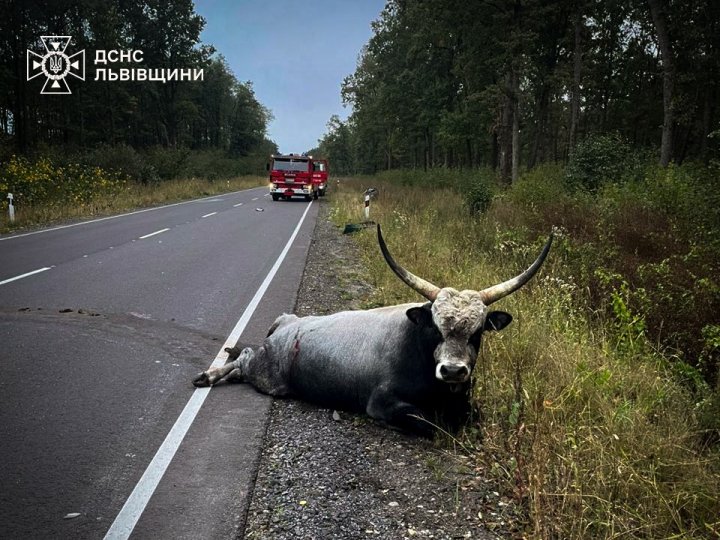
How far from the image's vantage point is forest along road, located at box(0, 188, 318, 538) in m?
3.05

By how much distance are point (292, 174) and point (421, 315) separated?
28.6 meters

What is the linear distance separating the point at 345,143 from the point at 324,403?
114 meters

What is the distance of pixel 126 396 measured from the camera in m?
4.60

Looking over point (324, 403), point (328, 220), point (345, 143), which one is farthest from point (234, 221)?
point (345, 143)

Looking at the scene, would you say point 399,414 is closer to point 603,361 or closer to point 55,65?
point 603,361

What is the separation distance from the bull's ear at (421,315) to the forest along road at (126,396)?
4.78 ft

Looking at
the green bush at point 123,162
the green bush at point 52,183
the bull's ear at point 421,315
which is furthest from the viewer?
the green bush at point 123,162

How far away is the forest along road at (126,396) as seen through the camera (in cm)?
305

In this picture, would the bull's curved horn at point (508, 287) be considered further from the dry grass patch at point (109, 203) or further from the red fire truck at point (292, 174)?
the red fire truck at point (292, 174)

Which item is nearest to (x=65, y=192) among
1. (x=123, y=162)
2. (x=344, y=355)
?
(x=123, y=162)

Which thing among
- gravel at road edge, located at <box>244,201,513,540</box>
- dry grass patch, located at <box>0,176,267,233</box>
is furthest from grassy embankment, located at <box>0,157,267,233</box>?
gravel at road edge, located at <box>244,201,513,540</box>

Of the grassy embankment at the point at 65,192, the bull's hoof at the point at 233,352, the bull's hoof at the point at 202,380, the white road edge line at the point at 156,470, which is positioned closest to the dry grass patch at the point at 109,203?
the grassy embankment at the point at 65,192

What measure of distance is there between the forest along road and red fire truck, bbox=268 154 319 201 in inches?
821

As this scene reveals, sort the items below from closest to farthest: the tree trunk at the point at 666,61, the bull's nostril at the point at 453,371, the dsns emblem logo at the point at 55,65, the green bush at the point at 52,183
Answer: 1. the bull's nostril at the point at 453,371
2. the tree trunk at the point at 666,61
3. the green bush at the point at 52,183
4. the dsns emblem logo at the point at 55,65
